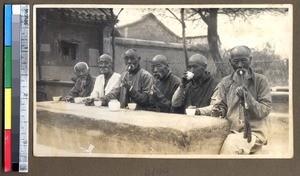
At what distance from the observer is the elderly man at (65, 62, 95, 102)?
83 centimetres

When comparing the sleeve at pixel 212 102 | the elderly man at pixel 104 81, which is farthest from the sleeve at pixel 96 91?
the sleeve at pixel 212 102

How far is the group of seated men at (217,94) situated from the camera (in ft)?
2.70

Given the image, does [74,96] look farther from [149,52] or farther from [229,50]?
[229,50]

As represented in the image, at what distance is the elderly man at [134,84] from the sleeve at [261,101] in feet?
0.67

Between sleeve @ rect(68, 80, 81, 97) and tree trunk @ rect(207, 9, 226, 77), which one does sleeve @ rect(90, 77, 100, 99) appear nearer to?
sleeve @ rect(68, 80, 81, 97)

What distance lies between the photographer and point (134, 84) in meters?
0.84

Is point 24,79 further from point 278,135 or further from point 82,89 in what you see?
point 278,135

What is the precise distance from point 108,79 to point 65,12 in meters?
0.16

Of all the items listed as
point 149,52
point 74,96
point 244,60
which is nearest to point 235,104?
point 244,60

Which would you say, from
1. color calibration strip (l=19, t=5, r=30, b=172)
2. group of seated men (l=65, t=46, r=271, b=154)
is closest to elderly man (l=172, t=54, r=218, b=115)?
group of seated men (l=65, t=46, r=271, b=154)

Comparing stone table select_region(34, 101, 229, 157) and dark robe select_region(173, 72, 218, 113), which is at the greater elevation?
dark robe select_region(173, 72, 218, 113)

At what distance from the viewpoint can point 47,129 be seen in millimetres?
834

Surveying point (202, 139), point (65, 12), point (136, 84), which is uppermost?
point (65, 12)

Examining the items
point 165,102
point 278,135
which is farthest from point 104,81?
point 278,135
